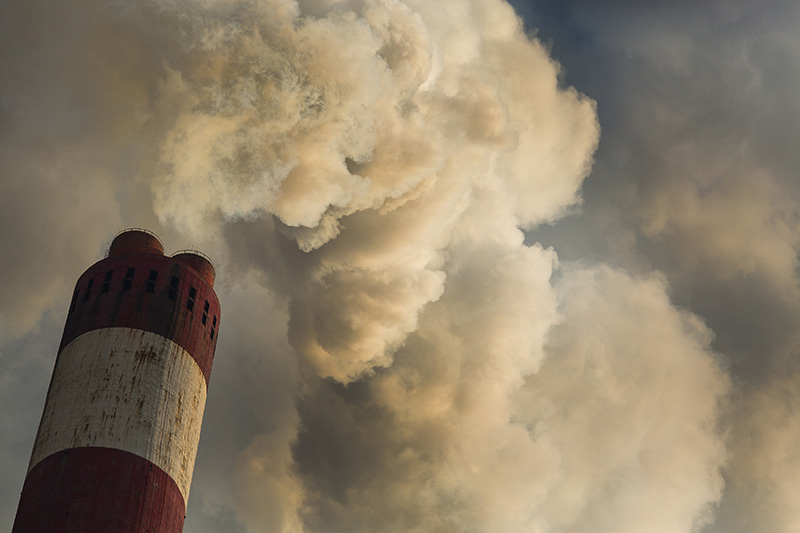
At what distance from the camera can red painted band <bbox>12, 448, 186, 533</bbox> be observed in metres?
50.2

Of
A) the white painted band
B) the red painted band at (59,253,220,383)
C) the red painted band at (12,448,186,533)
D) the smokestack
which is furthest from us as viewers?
the red painted band at (59,253,220,383)

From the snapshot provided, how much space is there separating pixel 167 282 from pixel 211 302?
4.77 m

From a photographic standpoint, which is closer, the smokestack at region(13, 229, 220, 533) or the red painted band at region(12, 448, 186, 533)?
the red painted band at region(12, 448, 186, 533)

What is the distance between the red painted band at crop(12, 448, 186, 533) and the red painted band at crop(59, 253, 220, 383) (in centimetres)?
1024

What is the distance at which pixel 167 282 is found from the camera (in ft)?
206

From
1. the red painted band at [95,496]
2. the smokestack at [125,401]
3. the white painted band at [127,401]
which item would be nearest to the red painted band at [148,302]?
the smokestack at [125,401]

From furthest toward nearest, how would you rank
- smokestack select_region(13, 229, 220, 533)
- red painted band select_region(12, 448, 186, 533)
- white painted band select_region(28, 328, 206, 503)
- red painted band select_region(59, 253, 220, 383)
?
red painted band select_region(59, 253, 220, 383) < white painted band select_region(28, 328, 206, 503) < smokestack select_region(13, 229, 220, 533) < red painted band select_region(12, 448, 186, 533)

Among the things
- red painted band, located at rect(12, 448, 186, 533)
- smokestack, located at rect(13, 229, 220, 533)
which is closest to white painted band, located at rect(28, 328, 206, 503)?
smokestack, located at rect(13, 229, 220, 533)

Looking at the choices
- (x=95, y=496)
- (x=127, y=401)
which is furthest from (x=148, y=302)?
(x=95, y=496)

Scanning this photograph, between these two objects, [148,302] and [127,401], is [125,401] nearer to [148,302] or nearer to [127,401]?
[127,401]

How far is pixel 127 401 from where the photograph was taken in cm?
5525

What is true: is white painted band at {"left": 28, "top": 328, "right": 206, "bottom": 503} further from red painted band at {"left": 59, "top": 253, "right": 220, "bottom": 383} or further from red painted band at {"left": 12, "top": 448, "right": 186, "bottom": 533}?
red painted band at {"left": 59, "top": 253, "right": 220, "bottom": 383}

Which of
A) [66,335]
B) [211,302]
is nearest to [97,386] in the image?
[66,335]

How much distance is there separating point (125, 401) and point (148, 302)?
27.6 feet
